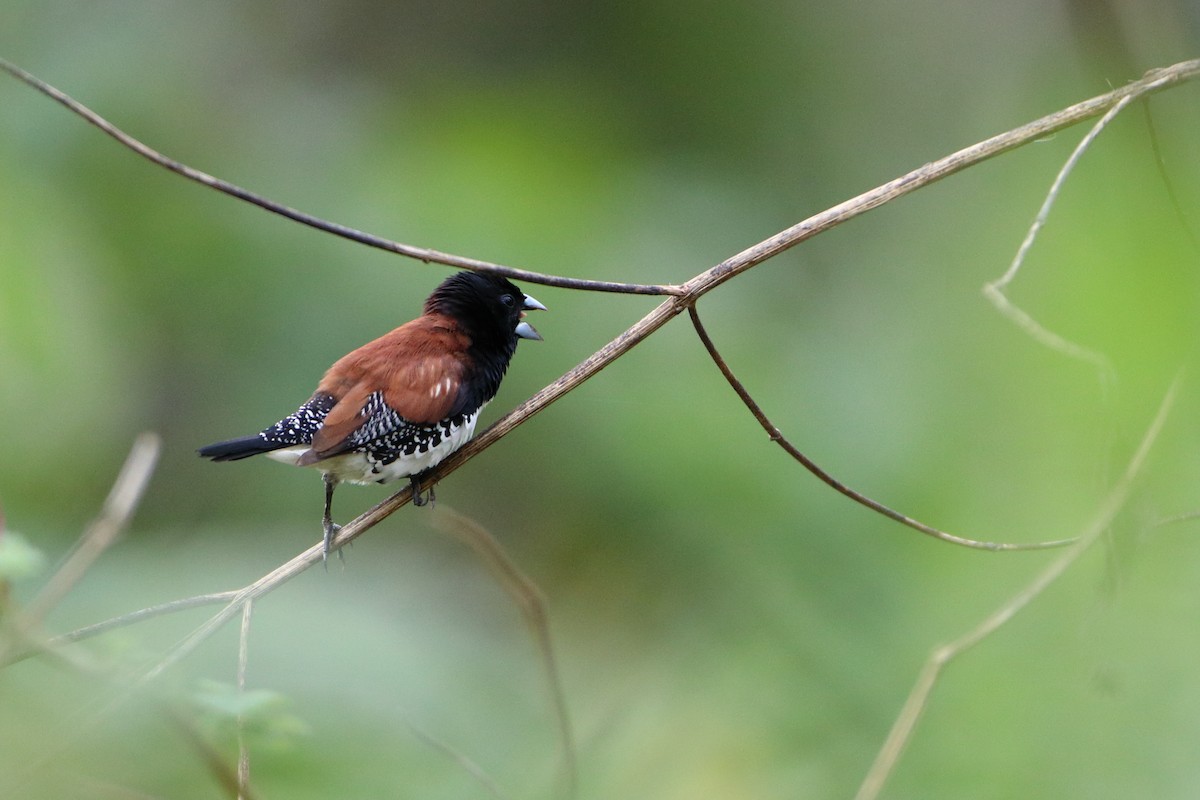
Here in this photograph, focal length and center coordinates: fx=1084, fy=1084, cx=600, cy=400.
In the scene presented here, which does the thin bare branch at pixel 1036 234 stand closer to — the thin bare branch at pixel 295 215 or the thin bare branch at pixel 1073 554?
the thin bare branch at pixel 1073 554

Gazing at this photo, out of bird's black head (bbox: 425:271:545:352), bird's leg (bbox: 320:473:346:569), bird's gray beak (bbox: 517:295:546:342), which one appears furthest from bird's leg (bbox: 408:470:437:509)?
bird's gray beak (bbox: 517:295:546:342)

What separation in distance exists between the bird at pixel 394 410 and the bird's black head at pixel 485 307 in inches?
0.6

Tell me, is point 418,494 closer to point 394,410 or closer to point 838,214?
point 394,410

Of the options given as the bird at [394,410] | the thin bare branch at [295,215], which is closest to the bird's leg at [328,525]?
the bird at [394,410]

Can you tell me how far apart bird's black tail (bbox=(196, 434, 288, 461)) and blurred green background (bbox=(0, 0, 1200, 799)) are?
17.8 inches

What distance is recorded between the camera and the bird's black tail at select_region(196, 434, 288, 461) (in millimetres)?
2742

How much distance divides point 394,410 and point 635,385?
1914mm

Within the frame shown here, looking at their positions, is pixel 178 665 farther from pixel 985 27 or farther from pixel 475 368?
pixel 985 27

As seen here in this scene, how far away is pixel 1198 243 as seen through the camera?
2.22 meters

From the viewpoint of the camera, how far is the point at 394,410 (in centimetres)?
308

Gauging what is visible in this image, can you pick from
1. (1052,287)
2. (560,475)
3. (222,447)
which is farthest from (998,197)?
(222,447)

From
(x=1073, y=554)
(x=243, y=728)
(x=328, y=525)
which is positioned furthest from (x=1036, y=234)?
(x=328, y=525)

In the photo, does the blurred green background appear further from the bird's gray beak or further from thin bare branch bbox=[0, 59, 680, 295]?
the bird's gray beak

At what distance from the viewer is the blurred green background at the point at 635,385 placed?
2555 mm
